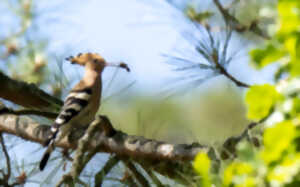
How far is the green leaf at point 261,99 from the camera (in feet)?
1.92

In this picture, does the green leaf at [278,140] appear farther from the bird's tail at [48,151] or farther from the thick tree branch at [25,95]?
the thick tree branch at [25,95]

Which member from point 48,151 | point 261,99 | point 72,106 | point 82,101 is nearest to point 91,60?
point 82,101

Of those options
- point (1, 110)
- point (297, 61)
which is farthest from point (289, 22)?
point (1, 110)

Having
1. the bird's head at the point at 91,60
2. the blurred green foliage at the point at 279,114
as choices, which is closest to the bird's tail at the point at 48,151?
the bird's head at the point at 91,60

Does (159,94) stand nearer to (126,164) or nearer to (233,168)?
(126,164)

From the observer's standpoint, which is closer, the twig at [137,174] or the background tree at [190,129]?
the background tree at [190,129]

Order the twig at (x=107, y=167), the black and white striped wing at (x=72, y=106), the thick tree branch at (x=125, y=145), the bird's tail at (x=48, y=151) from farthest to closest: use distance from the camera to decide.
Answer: the black and white striped wing at (x=72, y=106)
the bird's tail at (x=48, y=151)
the twig at (x=107, y=167)
the thick tree branch at (x=125, y=145)

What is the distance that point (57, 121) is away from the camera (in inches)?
75.4

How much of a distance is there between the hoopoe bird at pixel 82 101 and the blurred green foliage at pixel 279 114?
123 cm

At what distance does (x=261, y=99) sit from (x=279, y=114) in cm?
3

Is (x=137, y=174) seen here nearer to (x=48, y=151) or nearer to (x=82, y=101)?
(x=48, y=151)

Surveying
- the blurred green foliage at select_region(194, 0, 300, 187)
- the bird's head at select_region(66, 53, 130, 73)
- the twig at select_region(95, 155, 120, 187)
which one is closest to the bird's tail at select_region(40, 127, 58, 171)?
the twig at select_region(95, 155, 120, 187)

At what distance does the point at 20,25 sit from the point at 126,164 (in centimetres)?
166

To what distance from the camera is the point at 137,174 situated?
155 cm
